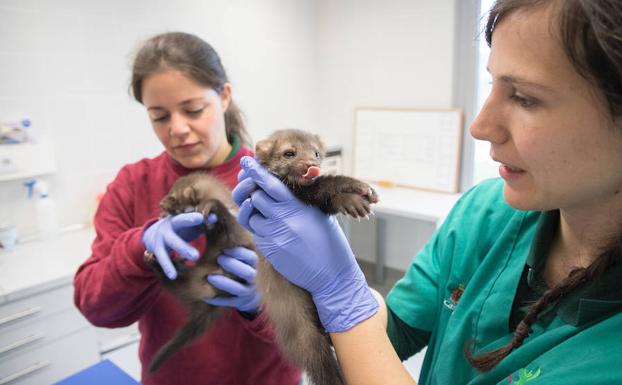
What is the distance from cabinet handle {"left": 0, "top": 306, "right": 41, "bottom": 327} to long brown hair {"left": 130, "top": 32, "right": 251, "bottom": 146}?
4.05 feet

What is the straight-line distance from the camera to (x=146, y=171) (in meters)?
1.55

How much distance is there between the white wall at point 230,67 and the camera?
2490 millimetres

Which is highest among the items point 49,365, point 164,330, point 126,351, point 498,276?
point 498,276

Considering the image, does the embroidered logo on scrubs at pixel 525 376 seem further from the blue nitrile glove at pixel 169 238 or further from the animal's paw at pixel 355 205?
the blue nitrile glove at pixel 169 238

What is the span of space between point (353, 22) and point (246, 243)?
10.5ft

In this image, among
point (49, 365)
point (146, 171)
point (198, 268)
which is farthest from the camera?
point (49, 365)

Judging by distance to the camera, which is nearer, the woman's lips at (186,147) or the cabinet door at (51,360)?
the woman's lips at (186,147)

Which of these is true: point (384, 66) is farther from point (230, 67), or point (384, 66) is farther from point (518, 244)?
point (518, 244)

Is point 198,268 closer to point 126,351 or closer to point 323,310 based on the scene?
point 323,310

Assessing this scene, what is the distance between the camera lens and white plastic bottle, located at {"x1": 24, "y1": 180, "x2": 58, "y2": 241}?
2.50m

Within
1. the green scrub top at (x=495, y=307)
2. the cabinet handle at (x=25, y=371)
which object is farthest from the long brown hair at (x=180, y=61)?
the cabinet handle at (x=25, y=371)

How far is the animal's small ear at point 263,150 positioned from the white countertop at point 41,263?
4.66 ft

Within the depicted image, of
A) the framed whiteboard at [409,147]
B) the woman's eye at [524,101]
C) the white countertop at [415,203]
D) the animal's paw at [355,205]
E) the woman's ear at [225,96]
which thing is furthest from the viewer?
the framed whiteboard at [409,147]

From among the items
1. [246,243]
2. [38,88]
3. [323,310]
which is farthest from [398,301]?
[38,88]
